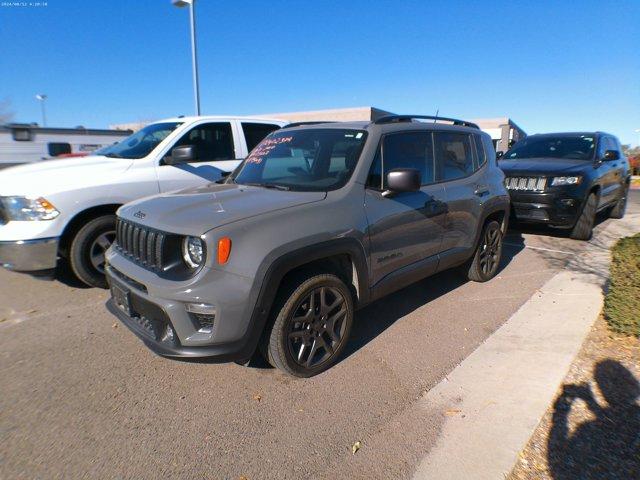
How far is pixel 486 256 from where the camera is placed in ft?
16.3

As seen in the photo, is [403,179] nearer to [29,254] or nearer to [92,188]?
[92,188]

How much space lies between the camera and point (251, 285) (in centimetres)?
243

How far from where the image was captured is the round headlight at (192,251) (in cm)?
247

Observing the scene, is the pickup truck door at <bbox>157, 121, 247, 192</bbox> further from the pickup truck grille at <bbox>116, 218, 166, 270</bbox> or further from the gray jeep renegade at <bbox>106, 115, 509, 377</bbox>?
the pickup truck grille at <bbox>116, 218, 166, 270</bbox>

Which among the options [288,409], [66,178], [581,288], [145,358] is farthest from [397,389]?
[66,178]

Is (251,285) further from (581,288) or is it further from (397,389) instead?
(581,288)

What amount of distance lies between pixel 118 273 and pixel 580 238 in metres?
7.24

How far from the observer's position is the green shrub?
3283mm

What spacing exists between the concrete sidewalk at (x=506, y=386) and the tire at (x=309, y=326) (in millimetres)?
765

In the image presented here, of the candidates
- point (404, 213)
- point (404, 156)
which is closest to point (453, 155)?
point (404, 156)

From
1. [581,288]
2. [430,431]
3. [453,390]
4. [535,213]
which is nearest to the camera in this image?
[430,431]

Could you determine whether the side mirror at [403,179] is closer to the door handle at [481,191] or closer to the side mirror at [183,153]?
the door handle at [481,191]

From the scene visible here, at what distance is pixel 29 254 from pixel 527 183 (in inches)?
274

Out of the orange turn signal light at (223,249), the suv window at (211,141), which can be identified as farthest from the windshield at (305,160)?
the suv window at (211,141)
